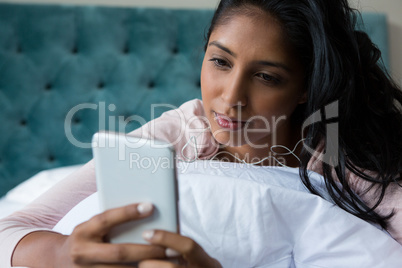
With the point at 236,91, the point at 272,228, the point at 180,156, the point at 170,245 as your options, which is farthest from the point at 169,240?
the point at 180,156

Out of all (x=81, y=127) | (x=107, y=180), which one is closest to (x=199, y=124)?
(x=107, y=180)

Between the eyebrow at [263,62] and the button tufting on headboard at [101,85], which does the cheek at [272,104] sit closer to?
the eyebrow at [263,62]

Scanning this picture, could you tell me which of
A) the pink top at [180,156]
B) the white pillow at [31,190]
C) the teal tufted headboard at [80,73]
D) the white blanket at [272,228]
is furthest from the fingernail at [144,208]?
the teal tufted headboard at [80,73]

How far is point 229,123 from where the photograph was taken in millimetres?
928

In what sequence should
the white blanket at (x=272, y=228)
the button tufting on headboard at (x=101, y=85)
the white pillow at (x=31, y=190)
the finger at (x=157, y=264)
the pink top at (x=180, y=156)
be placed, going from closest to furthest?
1. the finger at (x=157, y=264)
2. the white blanket at (x=272, y=228)
3. the pink top at (x=180, y=156)
4. the white pillow at (x=31, y=190)
5. the button tufting on headboard at (x=101, y=85)

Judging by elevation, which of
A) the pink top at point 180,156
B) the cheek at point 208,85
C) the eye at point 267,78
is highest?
the eye at point 267,78

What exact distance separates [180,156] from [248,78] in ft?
1.03

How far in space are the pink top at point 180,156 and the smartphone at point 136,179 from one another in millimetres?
358

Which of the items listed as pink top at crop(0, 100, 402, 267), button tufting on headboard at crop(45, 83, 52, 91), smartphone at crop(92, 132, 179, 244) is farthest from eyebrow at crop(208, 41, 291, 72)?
button tufting on headboard at crop(45, 83, 52, 91)

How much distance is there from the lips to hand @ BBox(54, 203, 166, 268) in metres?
0.48

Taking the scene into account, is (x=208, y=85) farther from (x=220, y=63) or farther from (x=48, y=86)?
(x=48, y=86)

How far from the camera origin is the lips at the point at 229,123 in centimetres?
92

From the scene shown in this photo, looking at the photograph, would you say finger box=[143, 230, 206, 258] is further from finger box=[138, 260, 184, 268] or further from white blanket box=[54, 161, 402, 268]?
white blanket box=[54, 161, 402, 268]

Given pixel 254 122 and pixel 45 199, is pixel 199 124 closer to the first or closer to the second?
pixel 254 122
